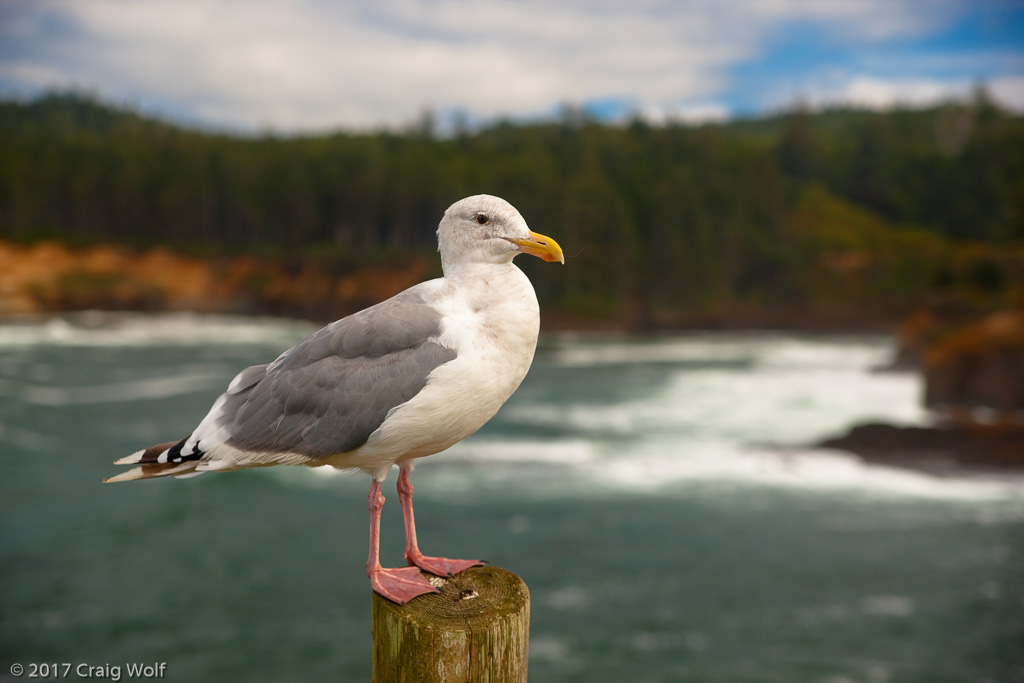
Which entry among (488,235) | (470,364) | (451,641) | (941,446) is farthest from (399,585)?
(941,446)

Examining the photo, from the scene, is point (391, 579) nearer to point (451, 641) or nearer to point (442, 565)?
point (442, 565)

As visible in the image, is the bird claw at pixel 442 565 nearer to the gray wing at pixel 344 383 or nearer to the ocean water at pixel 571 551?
the gray wing at pixel 344 383

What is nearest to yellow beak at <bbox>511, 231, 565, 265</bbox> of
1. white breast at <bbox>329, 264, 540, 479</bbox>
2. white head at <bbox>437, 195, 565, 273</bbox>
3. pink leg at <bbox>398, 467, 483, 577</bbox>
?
white head at <bbox>437, 195, 565, 273</bbox>

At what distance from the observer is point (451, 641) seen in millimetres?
3439

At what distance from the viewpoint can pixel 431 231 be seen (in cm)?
6962

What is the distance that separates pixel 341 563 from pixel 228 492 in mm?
6370

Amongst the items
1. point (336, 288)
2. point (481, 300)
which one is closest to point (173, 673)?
point (481, 300)

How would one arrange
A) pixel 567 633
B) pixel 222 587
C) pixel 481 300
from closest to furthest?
pixel 481 300 → pixel 567 633 → pixel 222 587

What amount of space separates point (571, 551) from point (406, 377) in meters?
15.4

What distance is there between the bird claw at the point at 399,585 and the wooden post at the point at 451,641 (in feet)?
0.11

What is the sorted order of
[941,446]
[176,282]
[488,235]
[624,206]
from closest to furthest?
1. [488,235]
2. [941,446]
3. [624,206]
4. [176,282]

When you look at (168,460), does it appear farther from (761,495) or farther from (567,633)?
(761,495)

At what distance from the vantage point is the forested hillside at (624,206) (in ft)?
205

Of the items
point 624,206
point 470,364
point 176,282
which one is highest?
point 624,206
